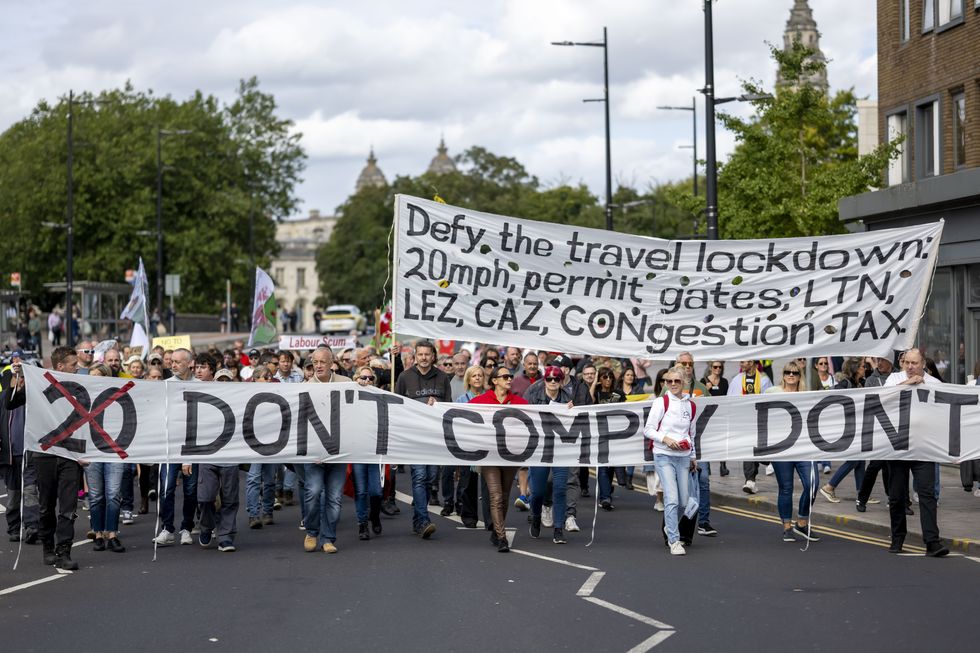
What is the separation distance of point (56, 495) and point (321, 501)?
232cm

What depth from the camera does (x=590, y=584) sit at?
34.8 feet

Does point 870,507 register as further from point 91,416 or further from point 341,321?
point 341,321

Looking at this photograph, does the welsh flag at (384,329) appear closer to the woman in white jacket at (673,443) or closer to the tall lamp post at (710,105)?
the tall lamp post at (710,105)

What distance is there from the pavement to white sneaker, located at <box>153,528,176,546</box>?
21.7 feet

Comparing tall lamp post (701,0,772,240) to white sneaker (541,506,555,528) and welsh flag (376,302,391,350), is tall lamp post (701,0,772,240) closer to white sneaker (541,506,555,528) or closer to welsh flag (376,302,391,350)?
welsh flag (376,302,391,350)

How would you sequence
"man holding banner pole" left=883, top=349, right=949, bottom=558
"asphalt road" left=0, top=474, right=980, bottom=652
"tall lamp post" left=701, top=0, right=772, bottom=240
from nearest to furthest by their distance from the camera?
"asphalt road" left=0, top=474, right=980, bottom=652, "man holding banner pole" left=883, top=349, right=949, bottom=558, "tall lamp post" left=701, top=0, right=772, bottom=240

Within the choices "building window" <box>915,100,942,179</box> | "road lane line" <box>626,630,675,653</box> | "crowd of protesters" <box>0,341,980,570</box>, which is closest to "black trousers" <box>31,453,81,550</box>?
"crowd of protesters" <box>0,341,980,570</box>

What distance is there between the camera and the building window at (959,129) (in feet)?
77.5

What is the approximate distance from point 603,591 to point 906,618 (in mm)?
2232

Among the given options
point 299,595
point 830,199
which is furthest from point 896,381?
point 830,199

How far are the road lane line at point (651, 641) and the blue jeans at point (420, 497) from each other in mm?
4850

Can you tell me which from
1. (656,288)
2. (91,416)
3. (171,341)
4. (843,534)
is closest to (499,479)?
(656,288)

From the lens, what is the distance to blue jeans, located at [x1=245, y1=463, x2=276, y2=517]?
45.9ft

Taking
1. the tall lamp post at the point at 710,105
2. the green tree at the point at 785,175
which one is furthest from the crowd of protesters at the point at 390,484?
the green tree at the point at 785,175
